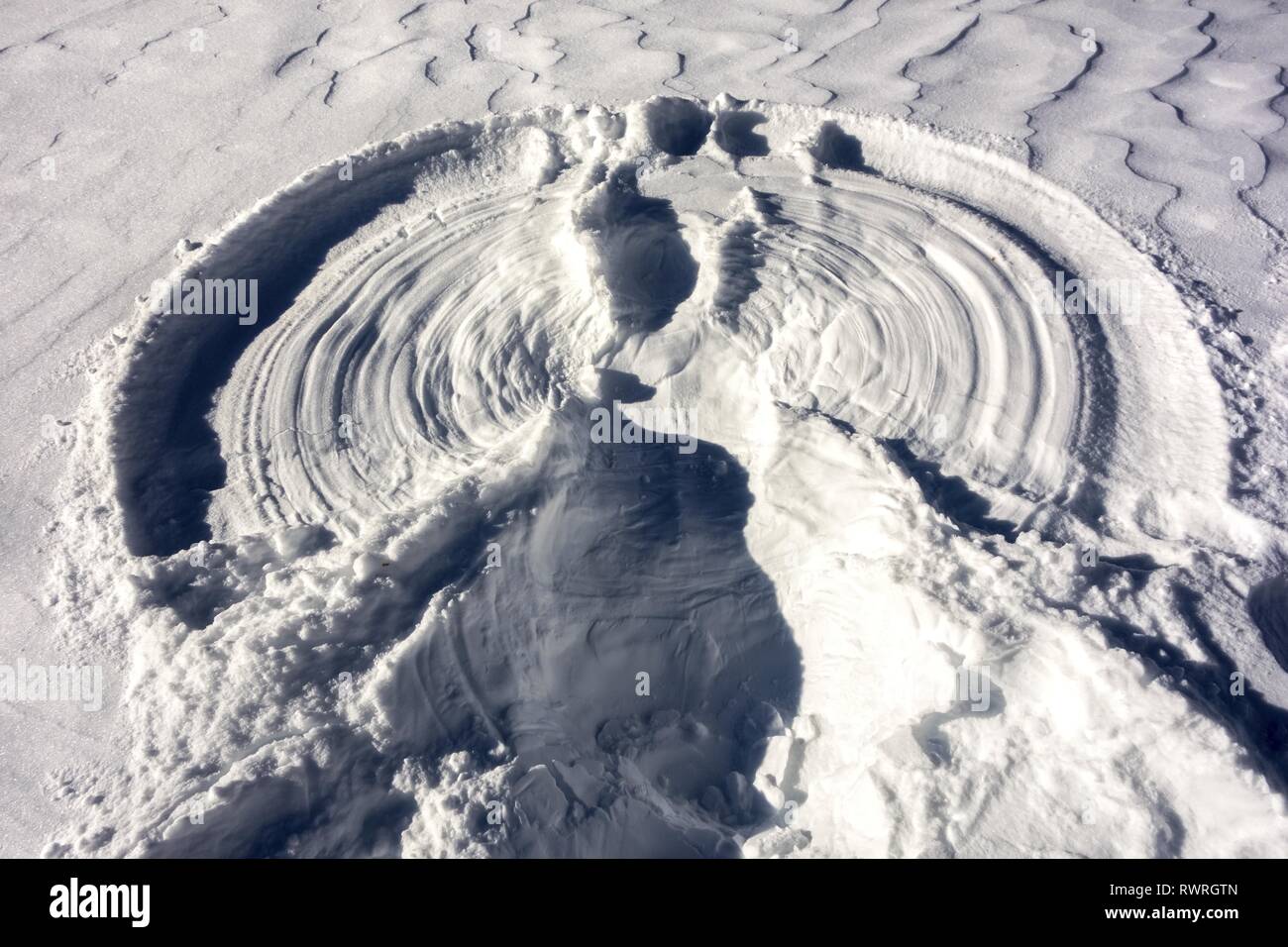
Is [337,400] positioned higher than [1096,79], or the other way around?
[1096,79]

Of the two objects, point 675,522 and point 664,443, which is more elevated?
point 664,443

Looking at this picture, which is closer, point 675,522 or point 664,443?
point 675,522

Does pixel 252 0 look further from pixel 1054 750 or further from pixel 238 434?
pixel 1054 750

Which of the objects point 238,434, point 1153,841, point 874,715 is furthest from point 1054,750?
point 238,434
